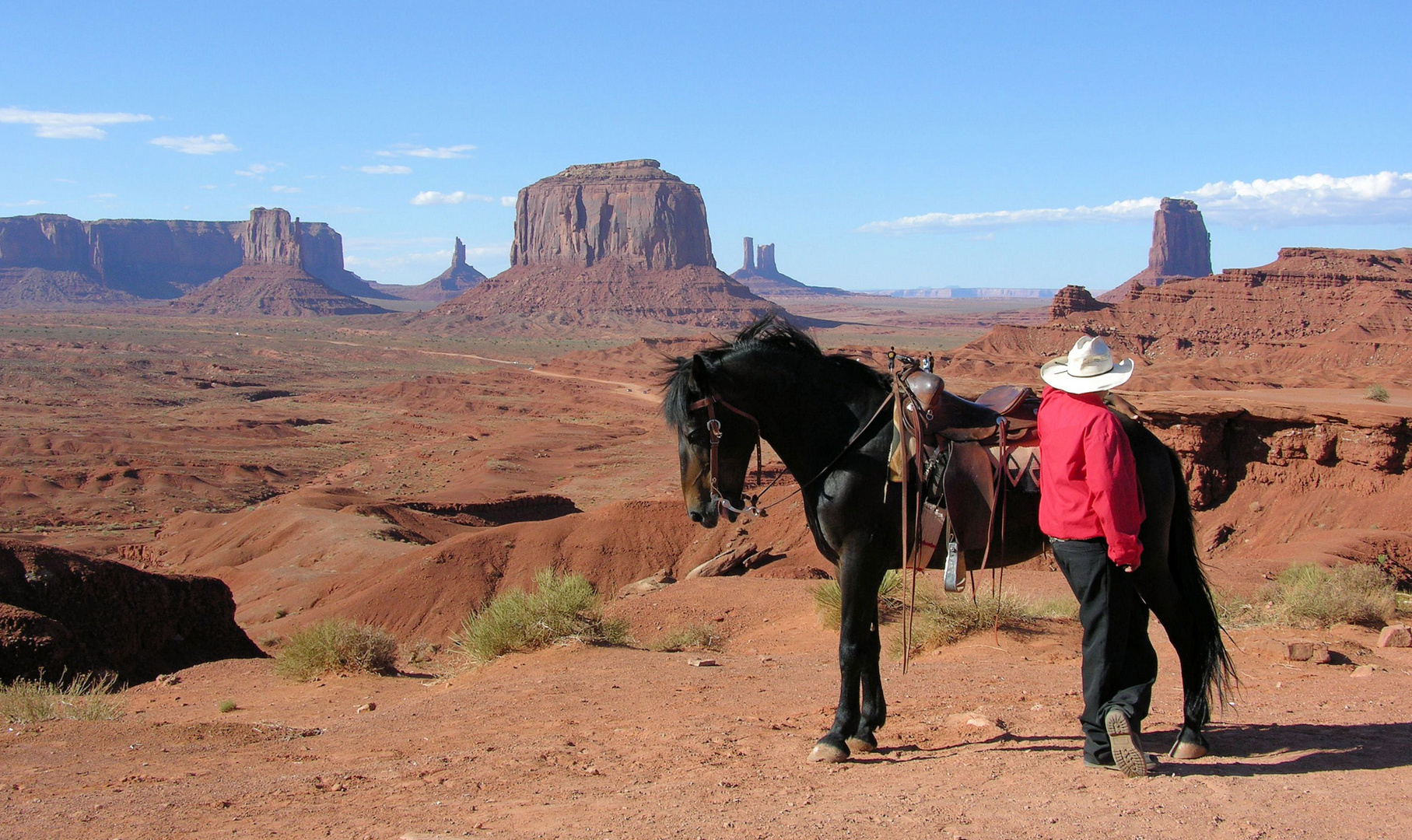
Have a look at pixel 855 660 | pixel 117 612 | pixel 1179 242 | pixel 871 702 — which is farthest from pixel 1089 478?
pixel 1179 242

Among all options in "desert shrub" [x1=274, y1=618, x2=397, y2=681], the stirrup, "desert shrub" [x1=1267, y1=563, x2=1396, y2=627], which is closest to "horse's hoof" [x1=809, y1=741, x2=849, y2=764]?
the stirrup

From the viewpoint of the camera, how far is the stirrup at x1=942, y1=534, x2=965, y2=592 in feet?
16.4

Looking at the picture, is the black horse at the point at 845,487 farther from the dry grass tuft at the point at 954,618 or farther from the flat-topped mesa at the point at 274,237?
the flat-topped mesa at the point at 274,237

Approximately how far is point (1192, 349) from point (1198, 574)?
68.2 meters

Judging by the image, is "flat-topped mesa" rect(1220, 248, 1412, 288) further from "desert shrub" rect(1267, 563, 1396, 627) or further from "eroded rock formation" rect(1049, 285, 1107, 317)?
"desert shrub" rect(1267, 563, 1396, 627)

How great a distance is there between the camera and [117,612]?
1082 centimetres

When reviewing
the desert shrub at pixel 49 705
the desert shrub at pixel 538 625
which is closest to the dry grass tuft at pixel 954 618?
the desert shrub at pixel 538 625

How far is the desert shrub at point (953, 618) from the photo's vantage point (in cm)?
894

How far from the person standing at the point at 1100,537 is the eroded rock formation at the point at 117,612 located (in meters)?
8.92

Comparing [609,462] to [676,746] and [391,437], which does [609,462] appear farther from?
[676,746]

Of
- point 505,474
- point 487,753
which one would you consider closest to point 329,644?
point 487,753

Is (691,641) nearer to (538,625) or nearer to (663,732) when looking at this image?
(538,625)

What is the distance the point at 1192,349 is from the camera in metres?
66.1

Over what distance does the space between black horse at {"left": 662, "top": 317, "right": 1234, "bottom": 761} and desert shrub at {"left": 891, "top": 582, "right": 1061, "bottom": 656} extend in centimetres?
358
